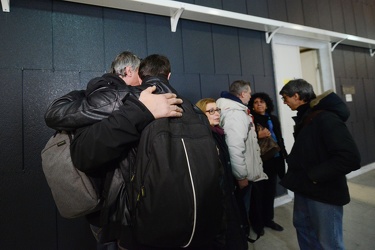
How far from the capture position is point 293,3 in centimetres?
336

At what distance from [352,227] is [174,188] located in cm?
256

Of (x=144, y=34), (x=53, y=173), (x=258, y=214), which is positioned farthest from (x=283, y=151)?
(x=53, y=173)

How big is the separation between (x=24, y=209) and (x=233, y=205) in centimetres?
158

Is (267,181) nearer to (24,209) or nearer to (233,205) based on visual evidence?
(233,205)

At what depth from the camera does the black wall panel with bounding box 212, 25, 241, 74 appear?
2.63 meters

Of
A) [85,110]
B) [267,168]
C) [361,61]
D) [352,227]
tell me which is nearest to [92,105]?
[85,110]

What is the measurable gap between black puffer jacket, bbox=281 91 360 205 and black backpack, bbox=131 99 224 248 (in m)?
0.90

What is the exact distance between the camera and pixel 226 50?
2.70m

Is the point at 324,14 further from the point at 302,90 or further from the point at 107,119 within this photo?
the point at 107,119

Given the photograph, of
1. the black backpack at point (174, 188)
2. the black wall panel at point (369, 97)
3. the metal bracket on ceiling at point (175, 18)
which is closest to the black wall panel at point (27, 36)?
the metal bracket on ceiling at point (175, 18)

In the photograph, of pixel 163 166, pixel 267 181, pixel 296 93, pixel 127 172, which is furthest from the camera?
pixel 267 181

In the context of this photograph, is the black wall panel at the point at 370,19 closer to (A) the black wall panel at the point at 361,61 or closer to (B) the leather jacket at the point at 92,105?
(A) the black wall panel at the point at 361,61

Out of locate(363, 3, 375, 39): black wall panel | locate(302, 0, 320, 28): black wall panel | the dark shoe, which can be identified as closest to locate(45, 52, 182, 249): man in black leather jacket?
the dark shoe

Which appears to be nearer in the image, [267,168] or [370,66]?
[267,168]
